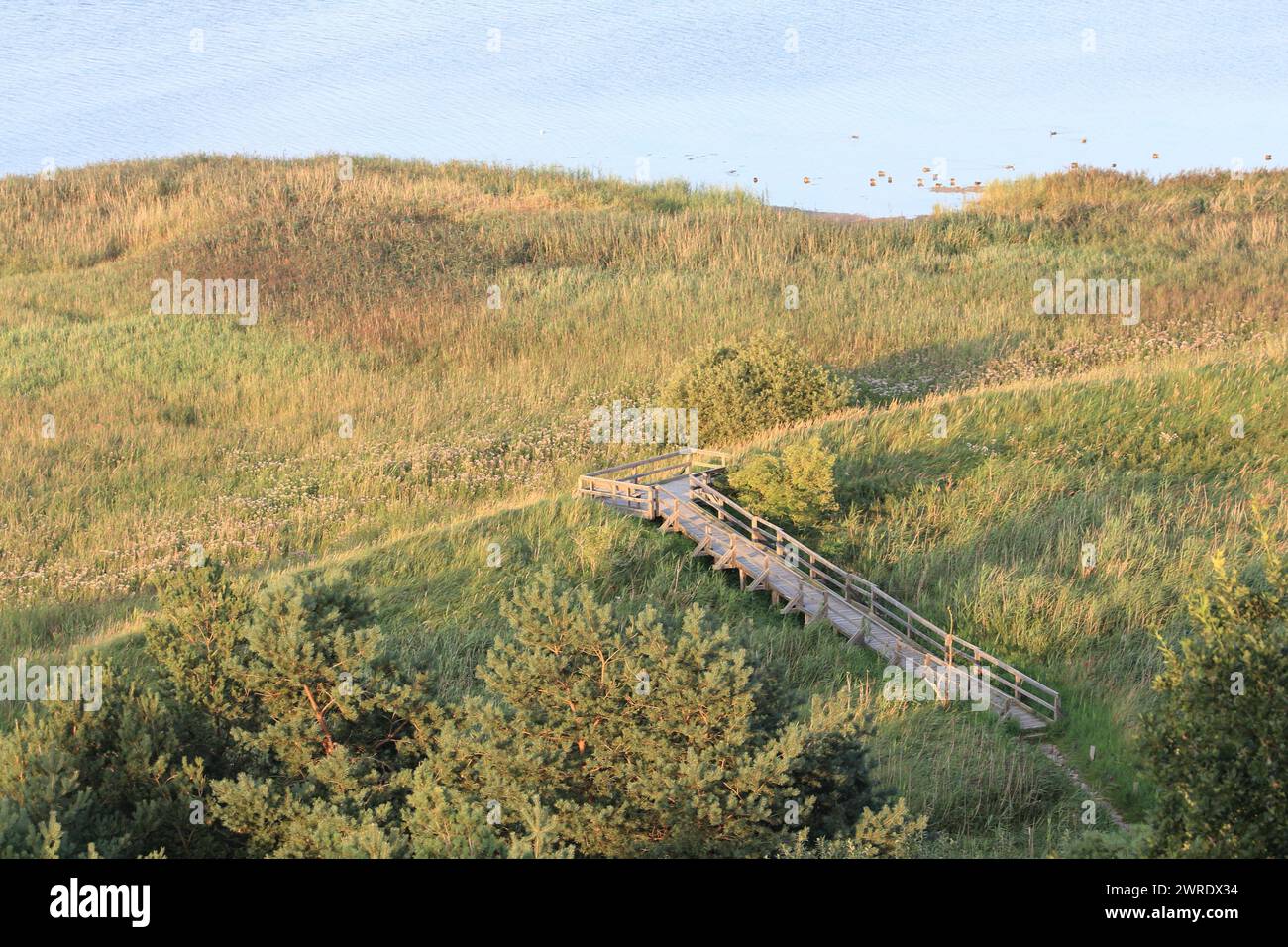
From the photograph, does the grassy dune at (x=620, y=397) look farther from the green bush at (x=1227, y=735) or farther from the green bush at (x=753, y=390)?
the green bush at (x=1227, y=735)

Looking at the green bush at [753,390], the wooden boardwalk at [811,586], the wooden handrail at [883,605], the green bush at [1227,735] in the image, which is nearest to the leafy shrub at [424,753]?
the green bush at [1227,735]

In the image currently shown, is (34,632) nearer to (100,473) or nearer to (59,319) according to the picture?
(100,473)

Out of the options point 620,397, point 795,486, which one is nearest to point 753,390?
point 620,397

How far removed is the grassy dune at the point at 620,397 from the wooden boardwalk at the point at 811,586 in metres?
0.52

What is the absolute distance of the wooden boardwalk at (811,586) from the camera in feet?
60.6

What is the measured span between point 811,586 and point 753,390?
10597 mm

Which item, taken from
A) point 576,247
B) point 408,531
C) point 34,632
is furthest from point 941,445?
point 576,247

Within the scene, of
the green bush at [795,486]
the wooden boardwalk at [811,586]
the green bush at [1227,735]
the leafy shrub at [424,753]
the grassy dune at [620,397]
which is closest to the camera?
the green bush at [1227,735]

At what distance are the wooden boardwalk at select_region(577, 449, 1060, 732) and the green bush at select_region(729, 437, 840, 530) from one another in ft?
1.37

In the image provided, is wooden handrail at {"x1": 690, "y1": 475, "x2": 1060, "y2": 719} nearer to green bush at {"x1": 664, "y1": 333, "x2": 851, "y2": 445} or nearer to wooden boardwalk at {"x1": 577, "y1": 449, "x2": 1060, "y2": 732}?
wooden boardwalk at {"x1": 577, "y1": 449, "x2": 1060, "y2": 732}

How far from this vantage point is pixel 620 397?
36250 mm

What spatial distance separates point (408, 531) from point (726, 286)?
23.2 meters

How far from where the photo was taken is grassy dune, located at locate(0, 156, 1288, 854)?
2080 cm

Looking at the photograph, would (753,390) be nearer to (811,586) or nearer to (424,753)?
(811,586)
